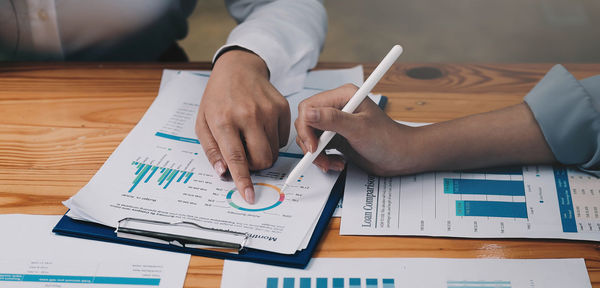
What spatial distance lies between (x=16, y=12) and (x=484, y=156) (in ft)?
2.61

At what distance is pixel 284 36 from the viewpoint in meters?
0.83

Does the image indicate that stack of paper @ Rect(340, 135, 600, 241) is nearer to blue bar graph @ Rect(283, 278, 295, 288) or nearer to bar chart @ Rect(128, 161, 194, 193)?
blue bar graph @ Rect(283, 278, 295, 288)

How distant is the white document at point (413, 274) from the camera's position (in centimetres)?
49

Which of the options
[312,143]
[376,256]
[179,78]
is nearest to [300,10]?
[179,78]

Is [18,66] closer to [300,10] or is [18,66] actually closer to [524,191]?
[300,10]

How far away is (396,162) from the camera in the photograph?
60cm

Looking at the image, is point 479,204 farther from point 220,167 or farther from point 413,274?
point 220,167

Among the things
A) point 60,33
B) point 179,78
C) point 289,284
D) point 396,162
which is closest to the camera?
point 289,284

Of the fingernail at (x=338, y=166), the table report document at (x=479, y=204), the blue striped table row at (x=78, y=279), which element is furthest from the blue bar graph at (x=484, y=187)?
the blue striped table row at (x=78, y=279)

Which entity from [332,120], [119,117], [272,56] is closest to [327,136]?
[332,120]

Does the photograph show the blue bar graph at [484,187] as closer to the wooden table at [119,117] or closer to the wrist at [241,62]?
the wooden table at [119,117]

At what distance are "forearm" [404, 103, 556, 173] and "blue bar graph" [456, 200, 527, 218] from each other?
63mm

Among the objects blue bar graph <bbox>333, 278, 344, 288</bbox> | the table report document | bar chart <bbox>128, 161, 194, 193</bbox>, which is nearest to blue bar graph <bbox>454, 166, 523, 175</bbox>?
the table report document

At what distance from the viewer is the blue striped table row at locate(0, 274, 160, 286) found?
0.49m
